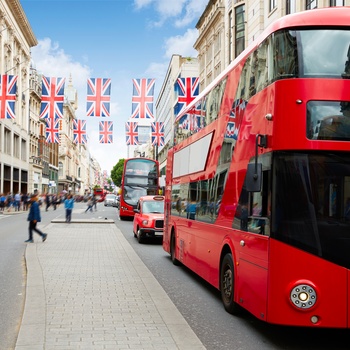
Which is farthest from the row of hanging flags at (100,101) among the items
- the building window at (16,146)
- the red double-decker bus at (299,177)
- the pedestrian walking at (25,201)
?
the building window at (16,146)

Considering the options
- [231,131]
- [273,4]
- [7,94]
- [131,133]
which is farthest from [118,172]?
[231,131]

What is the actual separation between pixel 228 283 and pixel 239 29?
31.8 metres

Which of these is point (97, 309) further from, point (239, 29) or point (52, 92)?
point (239, 29)

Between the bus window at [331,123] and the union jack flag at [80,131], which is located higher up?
the union jack flag at [80,131]

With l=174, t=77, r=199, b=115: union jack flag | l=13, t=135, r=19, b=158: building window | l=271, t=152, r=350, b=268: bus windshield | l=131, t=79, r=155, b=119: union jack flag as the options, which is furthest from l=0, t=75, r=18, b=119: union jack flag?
l=271, t=152, r=350, b=268: bus windshield

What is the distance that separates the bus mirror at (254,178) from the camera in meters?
6.11

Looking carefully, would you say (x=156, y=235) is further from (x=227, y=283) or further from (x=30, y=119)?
(x=30, y=119)

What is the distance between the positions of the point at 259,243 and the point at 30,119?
71186mm

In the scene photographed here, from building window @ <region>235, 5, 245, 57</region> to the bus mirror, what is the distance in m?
31.8

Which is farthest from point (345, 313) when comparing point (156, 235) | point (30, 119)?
point (30, 119)

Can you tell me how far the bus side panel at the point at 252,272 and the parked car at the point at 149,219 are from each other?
37.7 feet

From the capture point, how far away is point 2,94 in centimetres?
3409

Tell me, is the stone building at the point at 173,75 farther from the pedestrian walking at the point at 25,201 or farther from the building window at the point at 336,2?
the building window at the point at 336,2

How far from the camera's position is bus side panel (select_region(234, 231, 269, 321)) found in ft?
20.1
